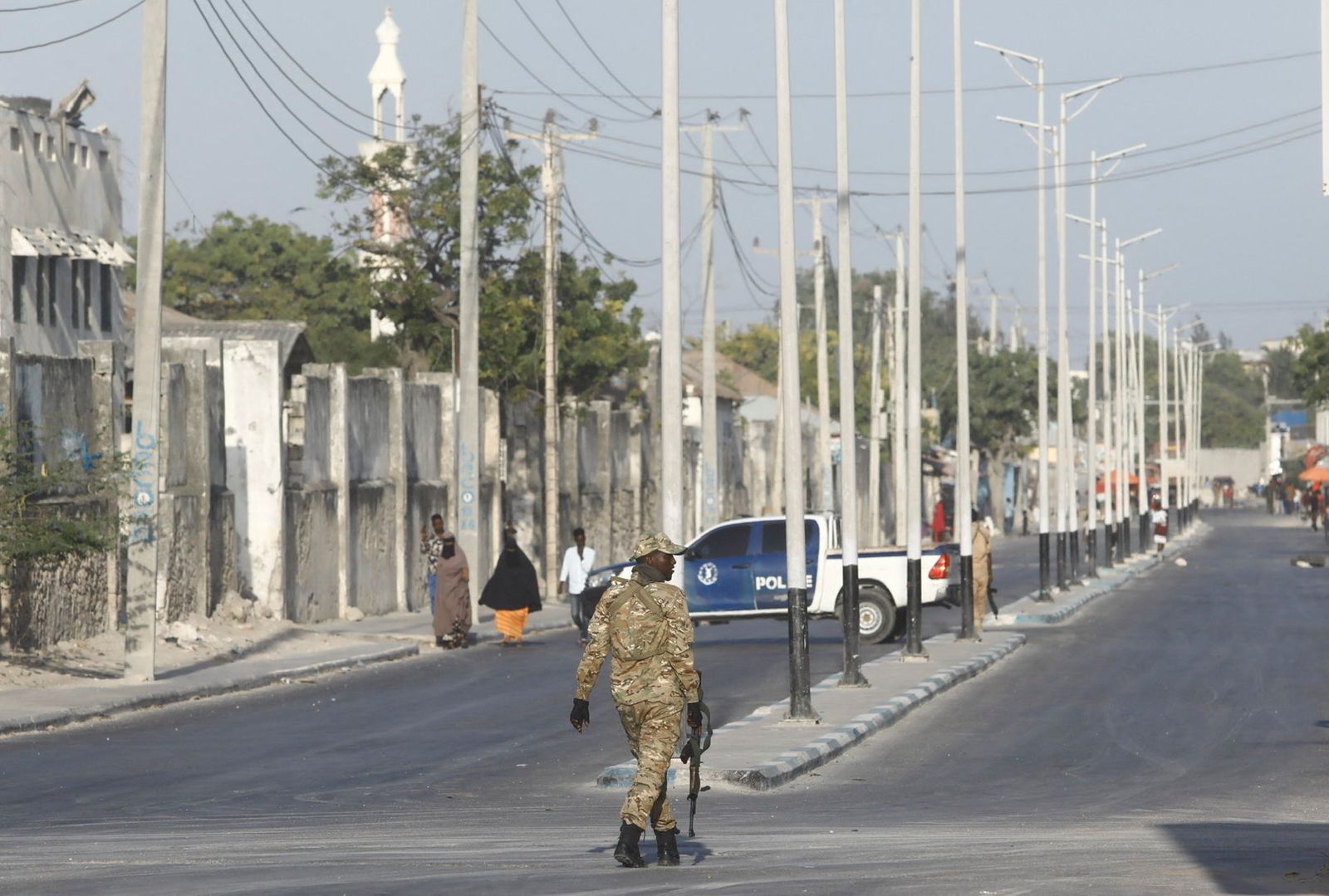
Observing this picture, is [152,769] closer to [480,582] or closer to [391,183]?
[480,582]

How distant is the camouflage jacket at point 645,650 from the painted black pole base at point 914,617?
1693cm

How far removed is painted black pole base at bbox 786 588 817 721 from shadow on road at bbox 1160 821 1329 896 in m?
6.55

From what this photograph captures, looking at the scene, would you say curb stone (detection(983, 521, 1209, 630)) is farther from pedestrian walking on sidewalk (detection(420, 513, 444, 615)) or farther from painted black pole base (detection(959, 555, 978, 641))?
pedestrian walking on sidewalk (detection(420, 513, 444, 615))

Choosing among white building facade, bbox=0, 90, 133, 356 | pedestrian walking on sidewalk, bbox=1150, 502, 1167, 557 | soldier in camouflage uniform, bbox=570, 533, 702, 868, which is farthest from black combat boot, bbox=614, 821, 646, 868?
pedestrian walking on sidewalk, bbox=1150, 502, 1167, 557

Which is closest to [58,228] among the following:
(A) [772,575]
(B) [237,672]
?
(A) [772,575]

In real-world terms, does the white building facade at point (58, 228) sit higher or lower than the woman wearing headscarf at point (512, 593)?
higher

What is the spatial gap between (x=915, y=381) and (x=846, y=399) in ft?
21.6

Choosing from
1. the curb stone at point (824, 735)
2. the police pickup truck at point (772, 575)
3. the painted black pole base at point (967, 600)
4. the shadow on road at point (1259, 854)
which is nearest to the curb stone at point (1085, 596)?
the police pickup truck at point (772, 575)

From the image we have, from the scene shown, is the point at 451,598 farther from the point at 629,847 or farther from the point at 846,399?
the point at 629,847

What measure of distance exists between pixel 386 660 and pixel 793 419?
39.7ft

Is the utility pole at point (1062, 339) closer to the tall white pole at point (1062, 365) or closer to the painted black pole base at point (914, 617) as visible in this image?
the tall white pole at point (1062, 365)

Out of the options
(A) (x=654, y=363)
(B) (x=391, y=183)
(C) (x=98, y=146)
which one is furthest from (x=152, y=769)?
(A) (x=654, y=363)

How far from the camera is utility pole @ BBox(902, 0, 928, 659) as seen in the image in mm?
28812

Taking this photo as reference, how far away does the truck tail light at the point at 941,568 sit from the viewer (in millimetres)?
34531
